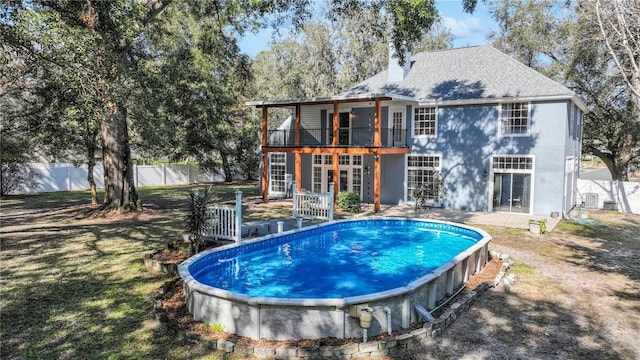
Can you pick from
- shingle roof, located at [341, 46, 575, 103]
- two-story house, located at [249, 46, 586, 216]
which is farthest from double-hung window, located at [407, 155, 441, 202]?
shingle roof, located at [341, 46, 575, 103]

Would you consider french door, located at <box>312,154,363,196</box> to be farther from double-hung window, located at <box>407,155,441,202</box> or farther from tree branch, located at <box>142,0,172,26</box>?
tree branch, located at <box>142,0,172,26</box>

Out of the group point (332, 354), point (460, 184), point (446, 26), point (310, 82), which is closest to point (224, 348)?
point (332, 354)

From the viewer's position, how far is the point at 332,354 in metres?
4.91

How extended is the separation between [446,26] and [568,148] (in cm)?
2253

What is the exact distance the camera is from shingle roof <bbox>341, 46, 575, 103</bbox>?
16516 millimetres

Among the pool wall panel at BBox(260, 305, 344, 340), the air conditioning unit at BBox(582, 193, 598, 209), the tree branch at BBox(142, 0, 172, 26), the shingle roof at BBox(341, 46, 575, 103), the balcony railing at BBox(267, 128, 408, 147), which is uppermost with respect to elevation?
the tree branch at BBox(142, 0, 172, 26)

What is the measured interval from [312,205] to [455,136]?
311 inches

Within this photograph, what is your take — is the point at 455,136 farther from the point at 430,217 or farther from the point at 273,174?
the point at 273,174

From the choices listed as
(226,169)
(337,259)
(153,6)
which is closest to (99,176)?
(226,169)

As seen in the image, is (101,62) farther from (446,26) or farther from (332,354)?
(446,26)

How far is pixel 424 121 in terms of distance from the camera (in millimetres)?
18828

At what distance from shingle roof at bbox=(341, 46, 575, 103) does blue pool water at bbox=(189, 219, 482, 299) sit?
A: 24.0 feet

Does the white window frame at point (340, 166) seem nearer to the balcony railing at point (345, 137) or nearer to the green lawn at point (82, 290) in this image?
the balcony railing at point (345, 137)

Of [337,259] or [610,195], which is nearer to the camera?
[337,259]
